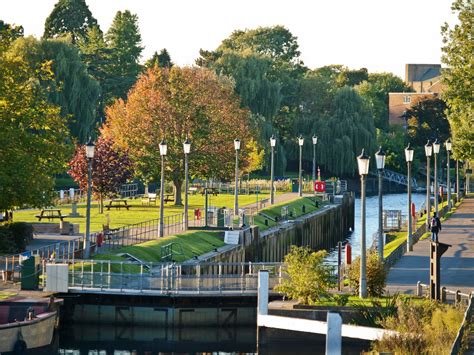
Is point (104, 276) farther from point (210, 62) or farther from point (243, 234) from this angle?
point (210, 62)

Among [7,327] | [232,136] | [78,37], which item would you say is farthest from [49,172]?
[78,37]

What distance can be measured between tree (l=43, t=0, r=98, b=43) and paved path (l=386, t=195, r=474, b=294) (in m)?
107

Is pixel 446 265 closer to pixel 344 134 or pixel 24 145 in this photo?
pixel 24 145

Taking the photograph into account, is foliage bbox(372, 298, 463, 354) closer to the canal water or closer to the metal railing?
the canal water

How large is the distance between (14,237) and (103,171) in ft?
94.0

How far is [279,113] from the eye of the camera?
5974 inches

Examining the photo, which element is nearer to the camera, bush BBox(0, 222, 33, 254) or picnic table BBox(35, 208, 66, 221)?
bush BBox(0, 222, 33, 254)

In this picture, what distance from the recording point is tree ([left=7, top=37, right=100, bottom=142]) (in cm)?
11081

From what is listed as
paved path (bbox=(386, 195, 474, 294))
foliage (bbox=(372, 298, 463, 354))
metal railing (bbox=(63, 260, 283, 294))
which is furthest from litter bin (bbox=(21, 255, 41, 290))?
foliage (bbox=(372, 298, 463, 354))

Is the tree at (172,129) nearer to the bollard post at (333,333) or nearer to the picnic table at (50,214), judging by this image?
the picnic table at (50,214)

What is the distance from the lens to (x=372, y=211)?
4970 inches

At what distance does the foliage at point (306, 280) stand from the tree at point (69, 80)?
68809 mm

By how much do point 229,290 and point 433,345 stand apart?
1679cm

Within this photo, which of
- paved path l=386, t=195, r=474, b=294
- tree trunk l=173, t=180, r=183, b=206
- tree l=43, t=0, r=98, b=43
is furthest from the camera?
tree l=43, t=0, r=98, b=43
